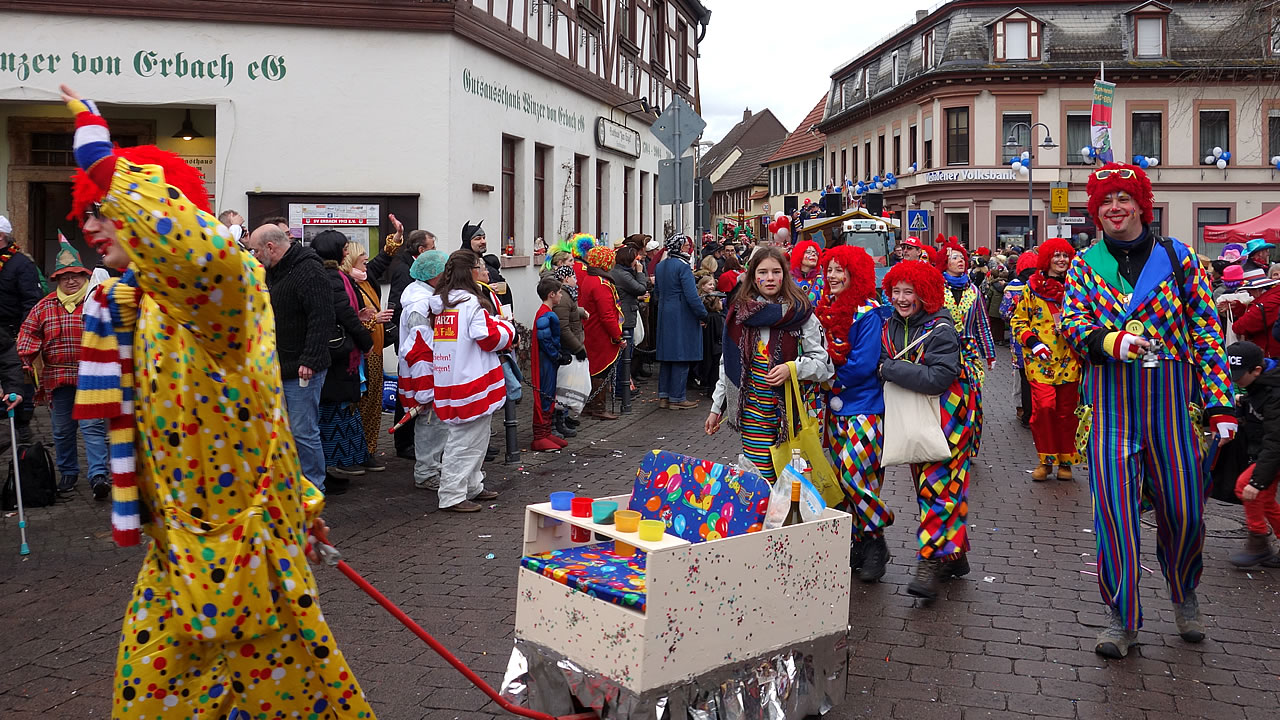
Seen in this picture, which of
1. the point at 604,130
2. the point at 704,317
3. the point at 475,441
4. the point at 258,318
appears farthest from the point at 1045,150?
the point at 258,318

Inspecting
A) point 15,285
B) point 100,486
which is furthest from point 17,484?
point 15,285

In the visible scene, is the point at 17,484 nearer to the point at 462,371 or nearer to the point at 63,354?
the point at 63,354

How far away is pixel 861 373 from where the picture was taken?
248 inches

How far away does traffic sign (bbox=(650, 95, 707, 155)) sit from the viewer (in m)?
14.6

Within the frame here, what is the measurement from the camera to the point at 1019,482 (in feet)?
31.2

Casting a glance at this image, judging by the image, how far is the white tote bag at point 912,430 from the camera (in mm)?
5996

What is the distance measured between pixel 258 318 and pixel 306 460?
5.04 m

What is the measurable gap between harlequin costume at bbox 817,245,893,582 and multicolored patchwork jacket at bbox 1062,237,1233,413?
4.33 ft

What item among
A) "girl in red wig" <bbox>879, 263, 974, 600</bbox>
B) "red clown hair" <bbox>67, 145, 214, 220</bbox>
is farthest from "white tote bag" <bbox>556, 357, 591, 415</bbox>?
"red clown hair" <bbox>67, 145, 214, 220</bbox>

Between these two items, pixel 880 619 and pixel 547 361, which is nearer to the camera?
pixel 880 619

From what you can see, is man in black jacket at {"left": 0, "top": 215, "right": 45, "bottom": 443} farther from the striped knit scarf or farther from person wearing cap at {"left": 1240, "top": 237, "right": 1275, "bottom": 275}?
person wearing cap at {"left": 1240, "top": 237, "right": 1275, "bottom": 275}

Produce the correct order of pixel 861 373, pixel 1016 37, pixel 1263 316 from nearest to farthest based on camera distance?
pixel 861 373 → pixel 1263 316 → pixel 1016 37

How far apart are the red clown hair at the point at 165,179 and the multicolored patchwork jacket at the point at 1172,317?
3.73 metres

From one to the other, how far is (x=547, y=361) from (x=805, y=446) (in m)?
5.44
